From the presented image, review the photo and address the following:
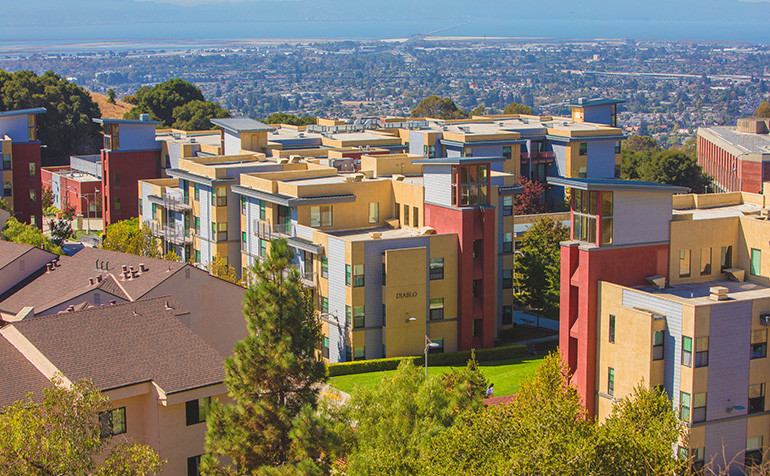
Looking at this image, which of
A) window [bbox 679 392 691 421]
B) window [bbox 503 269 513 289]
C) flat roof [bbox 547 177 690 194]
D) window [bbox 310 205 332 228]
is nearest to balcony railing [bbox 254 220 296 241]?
window [bbox 310 205 332 228]

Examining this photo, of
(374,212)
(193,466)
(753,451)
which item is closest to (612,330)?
(753,451)

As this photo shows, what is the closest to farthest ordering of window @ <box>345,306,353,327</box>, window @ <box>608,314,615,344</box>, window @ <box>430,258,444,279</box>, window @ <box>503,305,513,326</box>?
window @ <box>608,314,615,344</box> → window @ <box>345,306,353,327</box> → window @ <box>430,258,444,279</box> → window @ <box>503,305,513,326</box>

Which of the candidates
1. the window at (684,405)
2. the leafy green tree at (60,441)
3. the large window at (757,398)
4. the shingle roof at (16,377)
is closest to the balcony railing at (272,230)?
the shingle roof at (16,377)

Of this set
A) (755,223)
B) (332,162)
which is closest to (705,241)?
(755,223)

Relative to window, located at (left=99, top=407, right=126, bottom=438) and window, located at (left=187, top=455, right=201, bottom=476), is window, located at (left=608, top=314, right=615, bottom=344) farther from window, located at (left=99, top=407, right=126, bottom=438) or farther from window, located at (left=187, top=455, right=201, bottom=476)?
window, located at (left=99, top=407, right=126, bottom=438)

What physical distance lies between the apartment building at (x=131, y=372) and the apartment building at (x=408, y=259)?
22467 millimetres

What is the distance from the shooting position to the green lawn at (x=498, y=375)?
56.9m

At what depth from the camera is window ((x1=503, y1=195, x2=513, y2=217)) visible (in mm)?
71000

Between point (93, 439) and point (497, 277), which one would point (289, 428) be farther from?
point (497, 277)

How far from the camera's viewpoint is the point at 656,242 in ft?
160

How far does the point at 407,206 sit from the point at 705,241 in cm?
2465

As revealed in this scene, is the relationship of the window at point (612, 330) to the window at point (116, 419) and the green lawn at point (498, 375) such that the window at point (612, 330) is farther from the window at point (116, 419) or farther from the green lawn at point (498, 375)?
the window at point (116, 419)

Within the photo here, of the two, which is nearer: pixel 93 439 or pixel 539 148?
pixel 93 439

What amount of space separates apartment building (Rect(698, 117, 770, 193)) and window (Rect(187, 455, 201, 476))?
9317 centimetres
